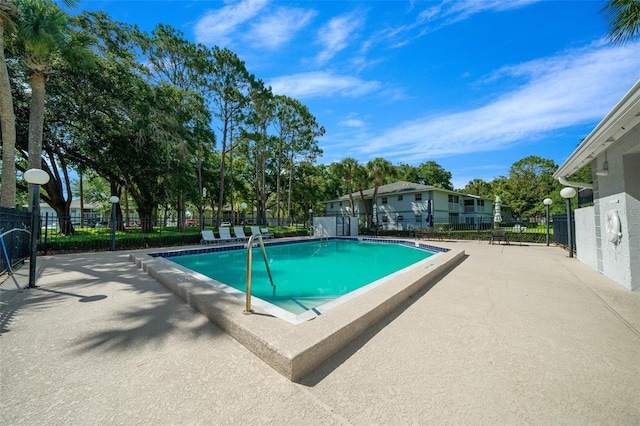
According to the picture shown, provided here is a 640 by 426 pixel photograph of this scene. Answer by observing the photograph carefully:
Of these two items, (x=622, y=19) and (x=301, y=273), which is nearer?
(x=622, y=19)

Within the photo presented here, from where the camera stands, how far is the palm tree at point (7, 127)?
8125mm

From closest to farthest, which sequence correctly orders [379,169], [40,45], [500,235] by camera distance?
[40,45]
[500,235]
[379,169]

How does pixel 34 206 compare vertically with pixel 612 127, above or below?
below

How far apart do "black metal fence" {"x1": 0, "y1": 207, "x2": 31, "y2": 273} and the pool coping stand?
4.56 meters

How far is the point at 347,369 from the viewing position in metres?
2.30

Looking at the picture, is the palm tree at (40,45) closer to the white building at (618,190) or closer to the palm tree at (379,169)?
the white building at (618,190)

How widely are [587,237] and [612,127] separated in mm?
4613

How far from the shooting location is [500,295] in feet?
14.8

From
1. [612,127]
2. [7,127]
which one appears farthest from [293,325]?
[7,127]

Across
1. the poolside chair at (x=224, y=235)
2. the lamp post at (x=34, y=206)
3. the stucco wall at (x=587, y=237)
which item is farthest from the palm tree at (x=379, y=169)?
the lamp post at (x=34, y=206)

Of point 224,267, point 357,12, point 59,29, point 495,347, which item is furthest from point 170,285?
point 59,29

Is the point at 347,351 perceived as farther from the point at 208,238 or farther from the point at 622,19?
the point at 208,238

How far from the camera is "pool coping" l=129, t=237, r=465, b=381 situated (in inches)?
88.4

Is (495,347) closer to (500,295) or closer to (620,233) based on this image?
(500,295)
